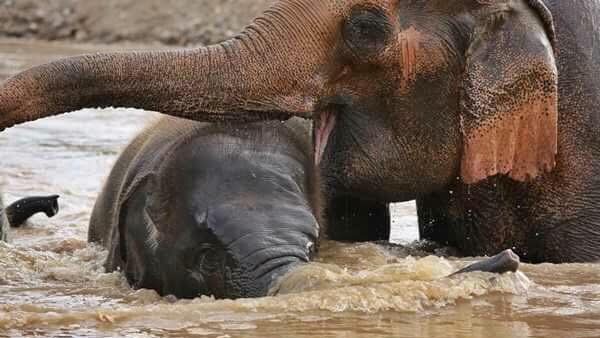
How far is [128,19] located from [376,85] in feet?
65.1

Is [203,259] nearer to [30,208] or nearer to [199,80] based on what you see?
[199,80]

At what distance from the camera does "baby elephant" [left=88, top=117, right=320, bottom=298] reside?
5.87 meters

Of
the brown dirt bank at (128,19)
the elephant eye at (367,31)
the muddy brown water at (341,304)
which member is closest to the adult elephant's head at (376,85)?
the elephant eye at (367,31)

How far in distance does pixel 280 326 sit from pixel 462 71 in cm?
130

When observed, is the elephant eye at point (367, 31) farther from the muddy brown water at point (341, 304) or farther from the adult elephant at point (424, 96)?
the muddy brown water at point (341, 304)

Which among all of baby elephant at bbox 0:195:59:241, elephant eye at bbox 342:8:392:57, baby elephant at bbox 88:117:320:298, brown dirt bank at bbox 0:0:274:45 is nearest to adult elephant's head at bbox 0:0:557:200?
elephant eye at bbox 342:8:392:57

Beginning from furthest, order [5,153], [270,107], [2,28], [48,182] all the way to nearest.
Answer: [2,28], [5,153], [48,182], [270,107]

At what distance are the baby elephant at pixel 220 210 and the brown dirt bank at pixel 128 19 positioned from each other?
16.0 m

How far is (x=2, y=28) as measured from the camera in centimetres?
2734

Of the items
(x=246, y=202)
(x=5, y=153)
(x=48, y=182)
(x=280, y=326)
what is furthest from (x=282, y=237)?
(x=5, y=153)

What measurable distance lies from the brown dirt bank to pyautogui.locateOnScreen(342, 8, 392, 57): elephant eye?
54.2 ft

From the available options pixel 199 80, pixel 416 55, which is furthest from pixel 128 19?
pixel 199 80

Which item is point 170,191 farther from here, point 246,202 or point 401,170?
point 401,170

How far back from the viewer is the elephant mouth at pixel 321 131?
5.98m
